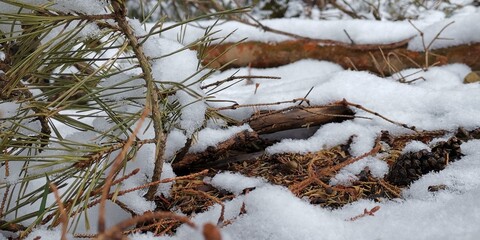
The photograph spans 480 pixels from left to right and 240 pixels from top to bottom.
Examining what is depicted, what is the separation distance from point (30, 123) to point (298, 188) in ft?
2.20

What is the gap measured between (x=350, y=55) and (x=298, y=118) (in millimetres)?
1038

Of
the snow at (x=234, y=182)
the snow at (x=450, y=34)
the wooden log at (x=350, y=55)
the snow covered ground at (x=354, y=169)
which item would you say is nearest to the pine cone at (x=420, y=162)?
the snow covered ground at (x=354, y=169)

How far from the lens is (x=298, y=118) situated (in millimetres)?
1404

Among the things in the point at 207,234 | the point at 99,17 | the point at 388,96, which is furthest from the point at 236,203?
the point at 388,96

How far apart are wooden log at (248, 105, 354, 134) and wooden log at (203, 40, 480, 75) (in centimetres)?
56

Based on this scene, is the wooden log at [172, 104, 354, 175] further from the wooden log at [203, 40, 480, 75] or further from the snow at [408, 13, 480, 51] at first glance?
the snow at [408, 13, 480, 51]

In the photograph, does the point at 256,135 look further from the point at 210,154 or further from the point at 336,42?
the point at 336,42

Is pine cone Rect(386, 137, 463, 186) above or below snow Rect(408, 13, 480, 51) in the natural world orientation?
above

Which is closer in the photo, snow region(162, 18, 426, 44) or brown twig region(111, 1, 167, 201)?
brown twig region(111, 1, 167, 201)

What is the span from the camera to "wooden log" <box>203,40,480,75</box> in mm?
2066

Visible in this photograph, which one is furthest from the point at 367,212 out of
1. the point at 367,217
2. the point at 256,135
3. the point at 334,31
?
the point at 334,31

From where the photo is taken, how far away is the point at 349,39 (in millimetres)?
2342

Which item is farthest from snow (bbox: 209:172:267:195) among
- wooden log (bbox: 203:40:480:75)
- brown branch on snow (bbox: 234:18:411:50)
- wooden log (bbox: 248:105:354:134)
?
brown branch on snow (bbox: 234:18:411:50)

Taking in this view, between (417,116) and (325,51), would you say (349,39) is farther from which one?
(417,116)
